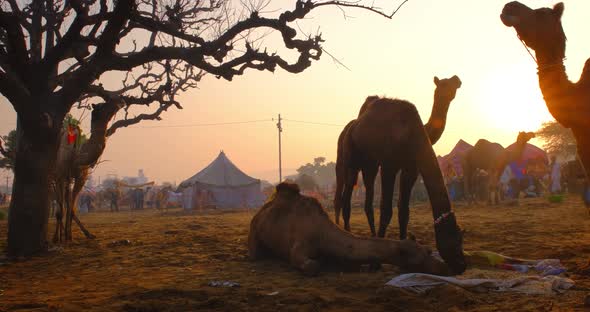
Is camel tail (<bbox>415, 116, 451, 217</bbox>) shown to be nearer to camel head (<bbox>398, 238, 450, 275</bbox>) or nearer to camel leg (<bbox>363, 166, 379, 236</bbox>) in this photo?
camel head (<bbox>398, 238, 450, 275</bbox>)

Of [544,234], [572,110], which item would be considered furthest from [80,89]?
[544,234]

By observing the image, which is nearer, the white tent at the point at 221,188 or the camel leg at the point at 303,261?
the camel leg at the point at 303,261

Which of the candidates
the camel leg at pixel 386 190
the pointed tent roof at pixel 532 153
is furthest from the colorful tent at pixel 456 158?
the camel leg at pixel 386 190

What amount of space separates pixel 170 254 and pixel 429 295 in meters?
4.74

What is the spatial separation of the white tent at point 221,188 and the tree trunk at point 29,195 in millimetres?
25264

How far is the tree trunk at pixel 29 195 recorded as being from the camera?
7867mm

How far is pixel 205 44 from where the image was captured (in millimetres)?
8758

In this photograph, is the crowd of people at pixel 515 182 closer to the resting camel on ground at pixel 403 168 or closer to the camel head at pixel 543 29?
the resting camel on ground at pixel 403 168

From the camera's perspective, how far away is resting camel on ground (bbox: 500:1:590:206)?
15.6 feet

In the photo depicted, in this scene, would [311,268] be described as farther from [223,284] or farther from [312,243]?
[223,284]

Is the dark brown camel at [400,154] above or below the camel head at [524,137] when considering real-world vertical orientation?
below

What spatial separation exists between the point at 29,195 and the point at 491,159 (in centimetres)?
1885

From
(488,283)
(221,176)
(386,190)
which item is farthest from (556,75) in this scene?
(221,176)

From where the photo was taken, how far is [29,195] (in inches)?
313
